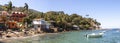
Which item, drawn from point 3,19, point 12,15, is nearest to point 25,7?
point 12,15

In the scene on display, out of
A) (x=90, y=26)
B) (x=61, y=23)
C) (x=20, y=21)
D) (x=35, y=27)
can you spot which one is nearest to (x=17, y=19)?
(x=20, y=21)

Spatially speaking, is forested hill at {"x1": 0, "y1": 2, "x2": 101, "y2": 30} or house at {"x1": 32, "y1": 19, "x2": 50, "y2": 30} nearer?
house at {"x1": 32, "y1": 19, "x2": 50, "y2": 30}

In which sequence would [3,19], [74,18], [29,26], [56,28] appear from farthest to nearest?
1. [74,18]
2. [56,28]
3. [29,26]
4. [3,19]

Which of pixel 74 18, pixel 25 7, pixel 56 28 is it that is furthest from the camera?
pixel 74 18

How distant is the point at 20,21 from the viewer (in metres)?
105

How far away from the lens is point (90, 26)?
619ft

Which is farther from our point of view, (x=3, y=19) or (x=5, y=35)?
(x=3, y=19)

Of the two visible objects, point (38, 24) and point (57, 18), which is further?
point (57, 18)

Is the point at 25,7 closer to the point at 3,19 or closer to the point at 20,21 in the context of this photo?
the point at 20,21

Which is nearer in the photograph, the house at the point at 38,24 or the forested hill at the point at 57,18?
the house at the point at 38,24

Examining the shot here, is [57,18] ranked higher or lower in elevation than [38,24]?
higher

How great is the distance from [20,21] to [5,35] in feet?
107

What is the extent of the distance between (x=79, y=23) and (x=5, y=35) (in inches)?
3904

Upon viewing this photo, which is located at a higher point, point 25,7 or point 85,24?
point 25,7
